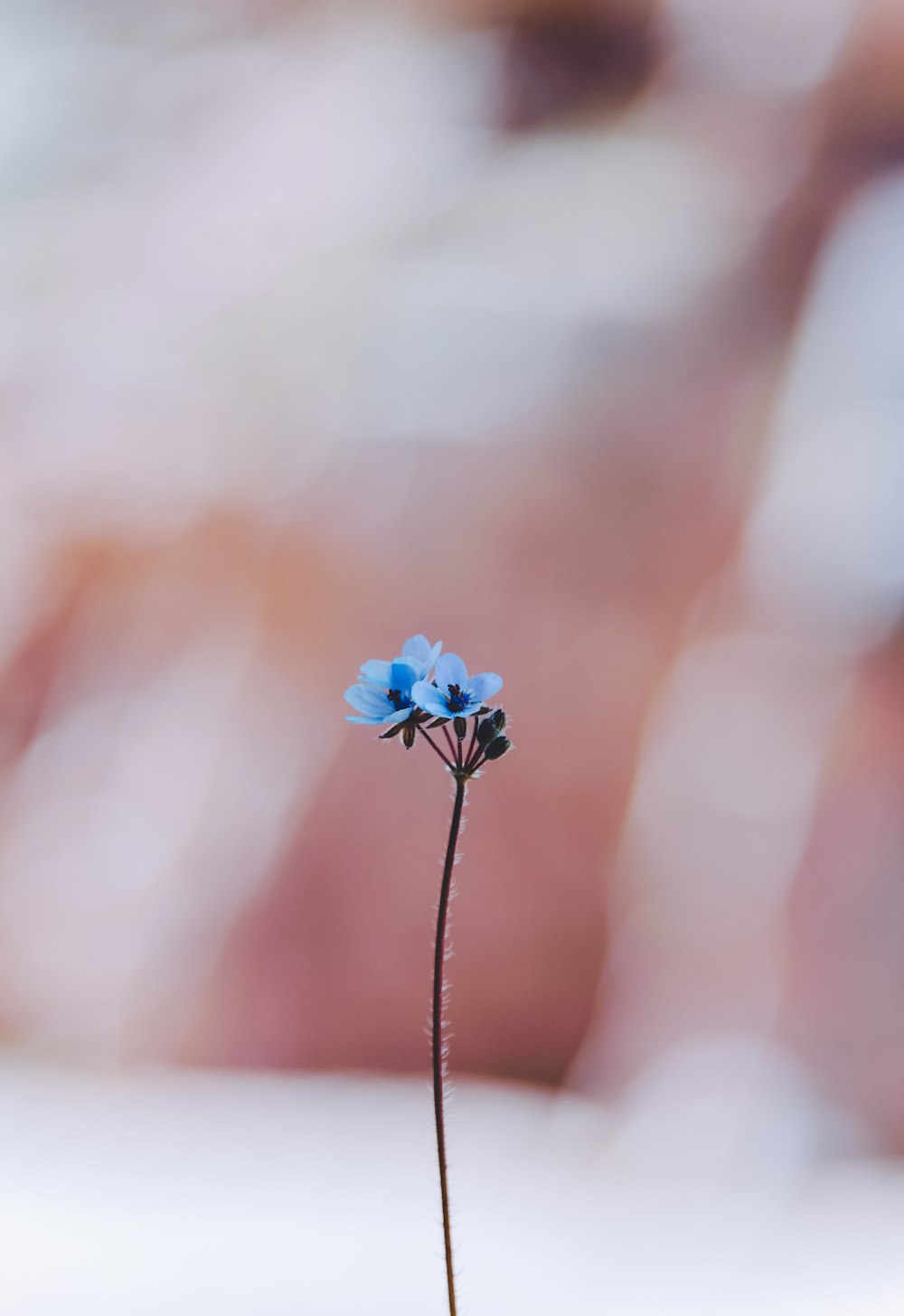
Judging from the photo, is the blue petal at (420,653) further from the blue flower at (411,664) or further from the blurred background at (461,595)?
the blurred background at (461,595)

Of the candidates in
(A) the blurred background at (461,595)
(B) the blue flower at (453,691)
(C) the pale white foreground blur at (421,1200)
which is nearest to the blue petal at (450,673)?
(B) the blue flower at (453,691)

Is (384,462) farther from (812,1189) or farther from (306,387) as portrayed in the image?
(812,1189)

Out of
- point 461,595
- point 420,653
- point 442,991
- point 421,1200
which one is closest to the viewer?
point 442,991

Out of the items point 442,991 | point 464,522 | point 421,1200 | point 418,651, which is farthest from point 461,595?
point 442,991

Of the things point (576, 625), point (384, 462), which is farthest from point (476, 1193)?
point (384, 462)

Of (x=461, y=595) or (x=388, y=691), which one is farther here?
(x=461, y=595)

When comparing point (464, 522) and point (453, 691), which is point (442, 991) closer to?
point (453, 691)

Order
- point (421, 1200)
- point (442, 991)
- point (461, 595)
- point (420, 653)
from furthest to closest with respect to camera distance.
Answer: point (461, 595) < point (421, 1200) < point (420, 653) < point (442, 991)
